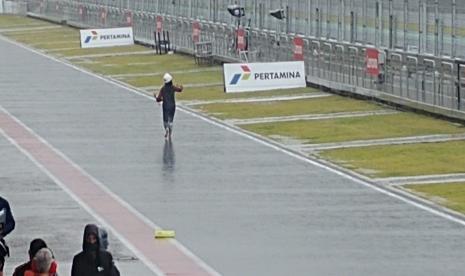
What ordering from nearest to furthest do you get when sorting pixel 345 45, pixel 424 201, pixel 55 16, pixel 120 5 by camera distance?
pixel 424 201, pixel 345 45, pixel 120 5, pixel 55 16

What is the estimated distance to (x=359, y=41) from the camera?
4728 cm

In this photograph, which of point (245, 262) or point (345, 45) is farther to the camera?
point (345, 45)

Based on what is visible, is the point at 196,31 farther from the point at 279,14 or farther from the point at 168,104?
the point at 168,104

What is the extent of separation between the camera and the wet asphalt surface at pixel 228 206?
19203 mm

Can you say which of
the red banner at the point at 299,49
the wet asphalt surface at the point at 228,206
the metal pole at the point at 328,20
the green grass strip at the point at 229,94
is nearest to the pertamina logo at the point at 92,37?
the red banner at the point at 299,49

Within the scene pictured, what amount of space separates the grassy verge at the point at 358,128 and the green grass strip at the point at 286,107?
230 centimetres

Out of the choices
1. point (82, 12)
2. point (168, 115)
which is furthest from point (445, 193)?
point (82, 12)

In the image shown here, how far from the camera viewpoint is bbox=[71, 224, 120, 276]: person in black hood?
508 inches

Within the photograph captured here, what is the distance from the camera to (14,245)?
20.2 meters

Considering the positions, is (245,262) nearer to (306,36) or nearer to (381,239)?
(381,239)

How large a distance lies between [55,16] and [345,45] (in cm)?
6477

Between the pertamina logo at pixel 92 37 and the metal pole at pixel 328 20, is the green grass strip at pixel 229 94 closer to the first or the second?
the metal pole at pixel 328 20

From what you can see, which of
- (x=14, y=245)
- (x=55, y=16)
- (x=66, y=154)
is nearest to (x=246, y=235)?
(x=14, y=245)

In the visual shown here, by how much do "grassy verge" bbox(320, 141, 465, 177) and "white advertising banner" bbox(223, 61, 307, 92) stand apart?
15.2 meters
